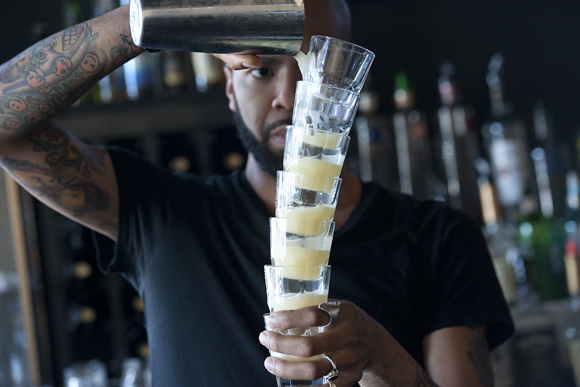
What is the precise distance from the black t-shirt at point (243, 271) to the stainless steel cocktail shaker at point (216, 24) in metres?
0.47

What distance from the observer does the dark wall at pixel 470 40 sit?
2.72 meters

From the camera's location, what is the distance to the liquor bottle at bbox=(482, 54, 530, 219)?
92.6 inches

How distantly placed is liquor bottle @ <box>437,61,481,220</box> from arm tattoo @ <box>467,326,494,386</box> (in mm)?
1401

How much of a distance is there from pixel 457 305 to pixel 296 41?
0.62 m

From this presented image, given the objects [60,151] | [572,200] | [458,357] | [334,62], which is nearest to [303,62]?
[334,62]

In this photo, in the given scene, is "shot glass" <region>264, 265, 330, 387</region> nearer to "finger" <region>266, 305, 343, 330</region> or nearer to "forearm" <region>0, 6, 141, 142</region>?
"finger" <region>266, 305, 343, 330</region>

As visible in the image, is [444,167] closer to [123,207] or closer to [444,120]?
[444,120]

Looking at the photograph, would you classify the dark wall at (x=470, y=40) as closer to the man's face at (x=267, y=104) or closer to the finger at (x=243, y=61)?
the man's face at (x=267, y=104)

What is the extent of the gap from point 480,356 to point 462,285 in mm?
137

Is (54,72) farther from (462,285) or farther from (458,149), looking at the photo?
(458,149)

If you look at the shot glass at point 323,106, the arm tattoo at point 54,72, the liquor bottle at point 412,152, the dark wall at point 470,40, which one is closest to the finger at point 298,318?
the shot glass at point 323,106

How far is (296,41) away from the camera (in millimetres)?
684

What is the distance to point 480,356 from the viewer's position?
1.01 metres

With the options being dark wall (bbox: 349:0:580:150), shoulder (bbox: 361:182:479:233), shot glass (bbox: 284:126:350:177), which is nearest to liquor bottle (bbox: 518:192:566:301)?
dark wall (bbox: 349:0:580:150)
